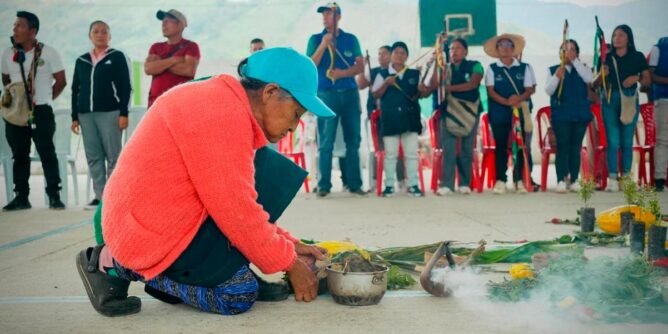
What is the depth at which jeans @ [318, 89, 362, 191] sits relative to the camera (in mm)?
8305

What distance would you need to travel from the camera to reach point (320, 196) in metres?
8.55

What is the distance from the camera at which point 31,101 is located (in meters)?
7.50

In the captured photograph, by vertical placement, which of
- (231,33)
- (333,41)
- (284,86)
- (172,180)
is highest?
(231,33)

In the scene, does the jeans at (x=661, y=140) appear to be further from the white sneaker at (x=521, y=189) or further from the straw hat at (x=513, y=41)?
the straw hat at (x=513, y=41)

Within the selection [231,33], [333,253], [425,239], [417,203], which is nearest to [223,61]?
[417,203]

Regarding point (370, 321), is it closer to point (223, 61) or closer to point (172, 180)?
point (172, 180)

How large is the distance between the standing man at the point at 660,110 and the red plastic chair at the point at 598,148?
60 cm

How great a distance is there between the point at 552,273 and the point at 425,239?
1.80m

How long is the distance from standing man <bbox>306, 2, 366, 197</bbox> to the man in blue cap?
5.32m

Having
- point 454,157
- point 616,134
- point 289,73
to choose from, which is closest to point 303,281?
point 289,73

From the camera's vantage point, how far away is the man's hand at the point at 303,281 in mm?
3156

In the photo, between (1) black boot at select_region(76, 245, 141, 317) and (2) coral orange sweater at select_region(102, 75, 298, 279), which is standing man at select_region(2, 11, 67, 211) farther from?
A: (2) coral orange sweater at select_region(102, 75, 298, 279)

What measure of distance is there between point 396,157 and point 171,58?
2.92 meters

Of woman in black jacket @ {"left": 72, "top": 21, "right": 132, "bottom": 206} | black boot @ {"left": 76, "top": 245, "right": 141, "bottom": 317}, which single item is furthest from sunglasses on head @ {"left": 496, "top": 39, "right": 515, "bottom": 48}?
black boot @ {"left": 76, "top": 245, "right": 141, "bottom": 317}
